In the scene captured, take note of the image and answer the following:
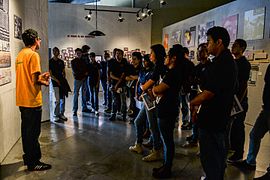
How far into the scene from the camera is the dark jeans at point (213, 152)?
2.27m

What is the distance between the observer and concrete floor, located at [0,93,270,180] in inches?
126

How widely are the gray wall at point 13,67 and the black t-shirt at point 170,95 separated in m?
2.15

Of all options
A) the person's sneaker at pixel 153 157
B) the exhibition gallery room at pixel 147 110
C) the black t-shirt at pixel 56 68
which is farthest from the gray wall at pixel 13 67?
the person's sneaker at pixel 153 157

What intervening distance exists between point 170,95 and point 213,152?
2.90ft

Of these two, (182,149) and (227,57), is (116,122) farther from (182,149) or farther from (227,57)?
(227,57)

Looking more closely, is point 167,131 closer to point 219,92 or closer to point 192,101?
point 192,101

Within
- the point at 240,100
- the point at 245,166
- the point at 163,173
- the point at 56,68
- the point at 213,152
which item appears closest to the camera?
the point at 213,152

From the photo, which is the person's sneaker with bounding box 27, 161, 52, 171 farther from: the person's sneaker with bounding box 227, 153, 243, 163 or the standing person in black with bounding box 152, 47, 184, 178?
the person's sneaker with bounding box 227, 153, 243, 163

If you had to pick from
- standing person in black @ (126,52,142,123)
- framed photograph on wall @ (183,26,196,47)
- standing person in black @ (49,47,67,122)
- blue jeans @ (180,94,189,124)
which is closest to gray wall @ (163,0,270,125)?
blue jeans @ (180,94,189,124)

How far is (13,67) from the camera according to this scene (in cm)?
404

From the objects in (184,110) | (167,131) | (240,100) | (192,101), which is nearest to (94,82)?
(184,110)

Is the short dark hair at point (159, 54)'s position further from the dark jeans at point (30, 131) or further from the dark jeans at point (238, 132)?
the dark jeans at point (30, 131)

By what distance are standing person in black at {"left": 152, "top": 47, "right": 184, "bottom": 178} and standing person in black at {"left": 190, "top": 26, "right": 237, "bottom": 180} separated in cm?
59

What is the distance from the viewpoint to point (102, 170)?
332cm
